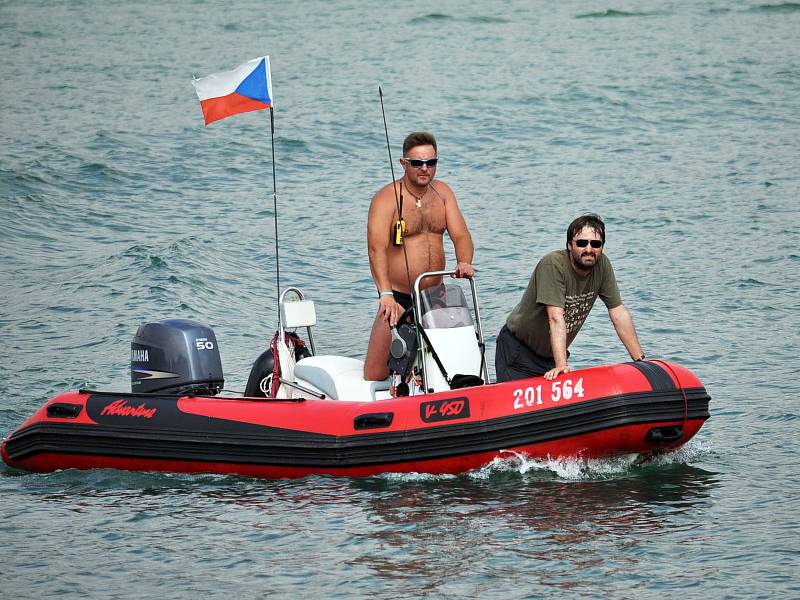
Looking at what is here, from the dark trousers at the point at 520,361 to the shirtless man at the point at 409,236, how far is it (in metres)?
0.47

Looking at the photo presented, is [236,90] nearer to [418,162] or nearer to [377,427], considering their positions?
[418,162]

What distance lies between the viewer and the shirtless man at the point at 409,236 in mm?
7387

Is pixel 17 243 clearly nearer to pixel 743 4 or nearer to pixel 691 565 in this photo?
pixel 691 565

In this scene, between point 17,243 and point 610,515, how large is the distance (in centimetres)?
1010

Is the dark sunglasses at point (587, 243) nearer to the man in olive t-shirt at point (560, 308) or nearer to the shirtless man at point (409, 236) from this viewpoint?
the man in olive t-shirt at point (560, 308)

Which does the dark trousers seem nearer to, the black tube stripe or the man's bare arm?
the man's bare arm

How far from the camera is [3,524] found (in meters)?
7.11

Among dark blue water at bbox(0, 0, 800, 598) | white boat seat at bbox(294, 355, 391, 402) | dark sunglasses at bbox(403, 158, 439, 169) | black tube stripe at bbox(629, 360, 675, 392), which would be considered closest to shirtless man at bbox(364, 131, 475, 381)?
dark sunglasses at bbox(403, 158, 439, 169)

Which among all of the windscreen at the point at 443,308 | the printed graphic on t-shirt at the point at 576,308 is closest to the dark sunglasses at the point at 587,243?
the printed graphic on t-shirt at the point at 576,308

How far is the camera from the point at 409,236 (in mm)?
7609

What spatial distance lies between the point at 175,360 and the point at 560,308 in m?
2.54

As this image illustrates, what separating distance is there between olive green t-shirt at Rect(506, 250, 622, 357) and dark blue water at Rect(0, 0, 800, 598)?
73 centimetres

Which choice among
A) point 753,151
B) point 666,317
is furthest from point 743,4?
point 666,317

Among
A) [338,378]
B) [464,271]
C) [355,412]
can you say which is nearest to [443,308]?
Answer: [464,271]
